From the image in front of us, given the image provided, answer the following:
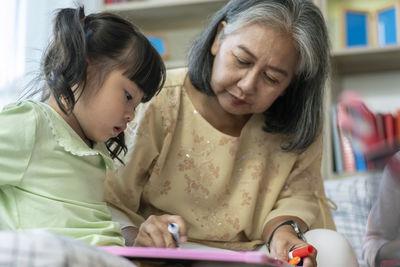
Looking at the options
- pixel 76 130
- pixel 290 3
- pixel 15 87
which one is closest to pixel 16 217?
pixel 76 130

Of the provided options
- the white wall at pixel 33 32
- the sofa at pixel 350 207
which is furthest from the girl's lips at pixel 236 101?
the white wall at pixel 33 32

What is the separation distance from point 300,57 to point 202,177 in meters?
0.39

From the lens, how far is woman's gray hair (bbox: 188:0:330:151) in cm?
132

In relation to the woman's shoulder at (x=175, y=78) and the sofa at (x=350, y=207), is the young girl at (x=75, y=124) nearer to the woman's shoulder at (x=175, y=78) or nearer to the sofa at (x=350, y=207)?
the woman's shoulder at (x=175, y=78)

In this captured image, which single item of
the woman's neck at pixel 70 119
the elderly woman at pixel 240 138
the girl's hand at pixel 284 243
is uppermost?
the woman's neck at pixel 70 119

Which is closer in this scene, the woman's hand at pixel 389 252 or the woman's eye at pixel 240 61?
the woman's hand at pixel 389 252

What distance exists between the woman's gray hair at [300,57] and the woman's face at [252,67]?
26 millimetres

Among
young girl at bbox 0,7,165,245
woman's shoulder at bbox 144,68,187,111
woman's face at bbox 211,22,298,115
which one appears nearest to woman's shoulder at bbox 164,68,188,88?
woman's shoulder at bbox 144,68,187,111

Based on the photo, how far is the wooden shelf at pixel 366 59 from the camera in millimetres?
2484

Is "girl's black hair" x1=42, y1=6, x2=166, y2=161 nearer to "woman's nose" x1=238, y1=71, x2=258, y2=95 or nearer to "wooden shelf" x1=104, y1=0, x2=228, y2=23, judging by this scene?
"woman's nose" x1=238, y1=71, x2=258, y2=95

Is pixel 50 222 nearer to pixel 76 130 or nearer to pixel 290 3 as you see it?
pixel 76 130

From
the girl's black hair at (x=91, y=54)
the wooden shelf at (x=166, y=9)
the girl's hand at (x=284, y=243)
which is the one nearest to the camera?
the girl's black hair at (x=91, y=54)

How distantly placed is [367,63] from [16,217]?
2.09 m

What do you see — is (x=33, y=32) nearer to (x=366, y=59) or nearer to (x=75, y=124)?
(x=75, y=124)
